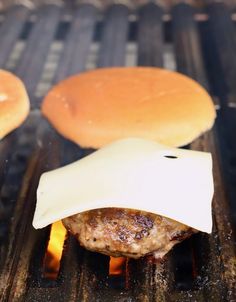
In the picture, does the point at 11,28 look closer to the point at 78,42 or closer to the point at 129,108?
the point at 78,42

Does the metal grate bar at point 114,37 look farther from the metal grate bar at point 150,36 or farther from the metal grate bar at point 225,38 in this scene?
the metal grate bar at point 225,38

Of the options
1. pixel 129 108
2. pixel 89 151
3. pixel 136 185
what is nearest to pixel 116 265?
pixel 136 185

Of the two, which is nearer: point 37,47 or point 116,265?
point 116,265

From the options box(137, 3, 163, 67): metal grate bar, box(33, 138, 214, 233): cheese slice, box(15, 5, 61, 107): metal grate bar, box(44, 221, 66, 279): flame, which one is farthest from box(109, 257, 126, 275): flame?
box(137, 3, 163, 67): metal grate bar

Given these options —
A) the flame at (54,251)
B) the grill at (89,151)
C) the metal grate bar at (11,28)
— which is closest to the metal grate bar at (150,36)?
the grill at (89,151)

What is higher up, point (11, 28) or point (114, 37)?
point (11, 28)

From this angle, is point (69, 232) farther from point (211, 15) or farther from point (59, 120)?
point (211, 15)
